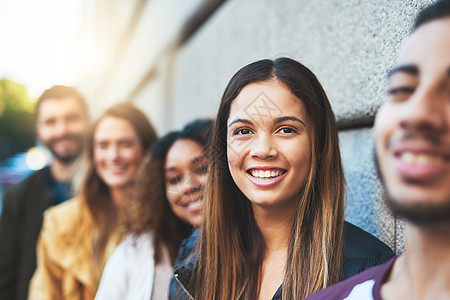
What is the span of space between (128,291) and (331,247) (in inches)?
47.4

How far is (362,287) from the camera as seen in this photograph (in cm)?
124

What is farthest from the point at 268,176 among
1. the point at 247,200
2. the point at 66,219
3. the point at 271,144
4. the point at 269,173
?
the point at 66,219

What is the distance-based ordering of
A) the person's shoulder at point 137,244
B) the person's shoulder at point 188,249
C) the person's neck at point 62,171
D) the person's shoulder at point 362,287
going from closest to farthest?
1. the person's shoulder at point 362,287
2. the person's shoulder at point 188,249
3. the person's shoulder at point 137,244
4. the person's neck at point 62,171

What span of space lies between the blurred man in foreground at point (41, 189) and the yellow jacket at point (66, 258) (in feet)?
1.93

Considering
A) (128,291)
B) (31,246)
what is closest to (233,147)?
(128,291)

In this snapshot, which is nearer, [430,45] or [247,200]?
[430,45]

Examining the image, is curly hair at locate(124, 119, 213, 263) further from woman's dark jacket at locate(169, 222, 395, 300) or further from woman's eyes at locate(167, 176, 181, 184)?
woman's dark jacket at locate(169, 222, 395, 300)

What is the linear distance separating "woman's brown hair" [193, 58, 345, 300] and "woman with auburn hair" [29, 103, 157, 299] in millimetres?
1234

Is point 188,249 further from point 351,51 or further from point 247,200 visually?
point 351,51

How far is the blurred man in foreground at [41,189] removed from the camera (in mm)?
3936

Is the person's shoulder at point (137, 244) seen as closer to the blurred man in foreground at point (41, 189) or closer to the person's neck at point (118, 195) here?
the person's neck at point (118, 195)

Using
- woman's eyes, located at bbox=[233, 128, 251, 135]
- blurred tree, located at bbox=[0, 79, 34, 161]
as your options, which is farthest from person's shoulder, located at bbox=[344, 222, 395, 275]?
blurred tree, located at bbox=[0, 79, 34, 161]

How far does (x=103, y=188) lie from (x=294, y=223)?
6.93ft

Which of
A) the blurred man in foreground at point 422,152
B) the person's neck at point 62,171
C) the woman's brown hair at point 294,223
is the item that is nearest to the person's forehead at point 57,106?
the person's neck at point 62,171
